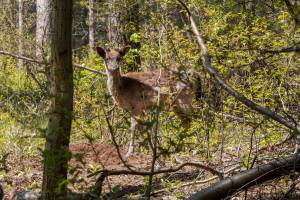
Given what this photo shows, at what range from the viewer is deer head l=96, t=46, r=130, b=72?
10016 mm

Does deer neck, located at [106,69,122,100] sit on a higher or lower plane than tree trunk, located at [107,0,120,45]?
lower

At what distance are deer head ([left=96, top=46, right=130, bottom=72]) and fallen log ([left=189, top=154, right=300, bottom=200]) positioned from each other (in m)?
5.54

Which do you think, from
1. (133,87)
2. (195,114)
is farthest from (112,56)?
(195,114)

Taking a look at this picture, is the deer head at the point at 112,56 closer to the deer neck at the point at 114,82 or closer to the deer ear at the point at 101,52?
the deer ear at the point at 101,52

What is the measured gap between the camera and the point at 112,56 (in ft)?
32.9

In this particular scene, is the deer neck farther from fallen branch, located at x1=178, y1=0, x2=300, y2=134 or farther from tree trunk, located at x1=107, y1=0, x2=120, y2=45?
fallen branch, located at x1=178, y1=0, x2=300, y2=134

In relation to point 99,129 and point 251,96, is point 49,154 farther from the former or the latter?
point 99,129

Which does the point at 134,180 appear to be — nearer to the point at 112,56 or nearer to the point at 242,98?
the point at 242,98

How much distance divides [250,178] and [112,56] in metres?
5.66

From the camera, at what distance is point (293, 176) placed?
516cm

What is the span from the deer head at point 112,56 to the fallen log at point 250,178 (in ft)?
18.2

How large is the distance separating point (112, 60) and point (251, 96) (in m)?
3.43

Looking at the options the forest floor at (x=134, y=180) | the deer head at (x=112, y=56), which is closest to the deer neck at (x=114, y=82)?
the deer head at (x=112, y=56)

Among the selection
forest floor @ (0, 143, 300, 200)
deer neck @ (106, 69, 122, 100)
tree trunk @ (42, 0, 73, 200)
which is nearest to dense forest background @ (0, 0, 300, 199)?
forest floor @ (0, 143, 300, 200)
